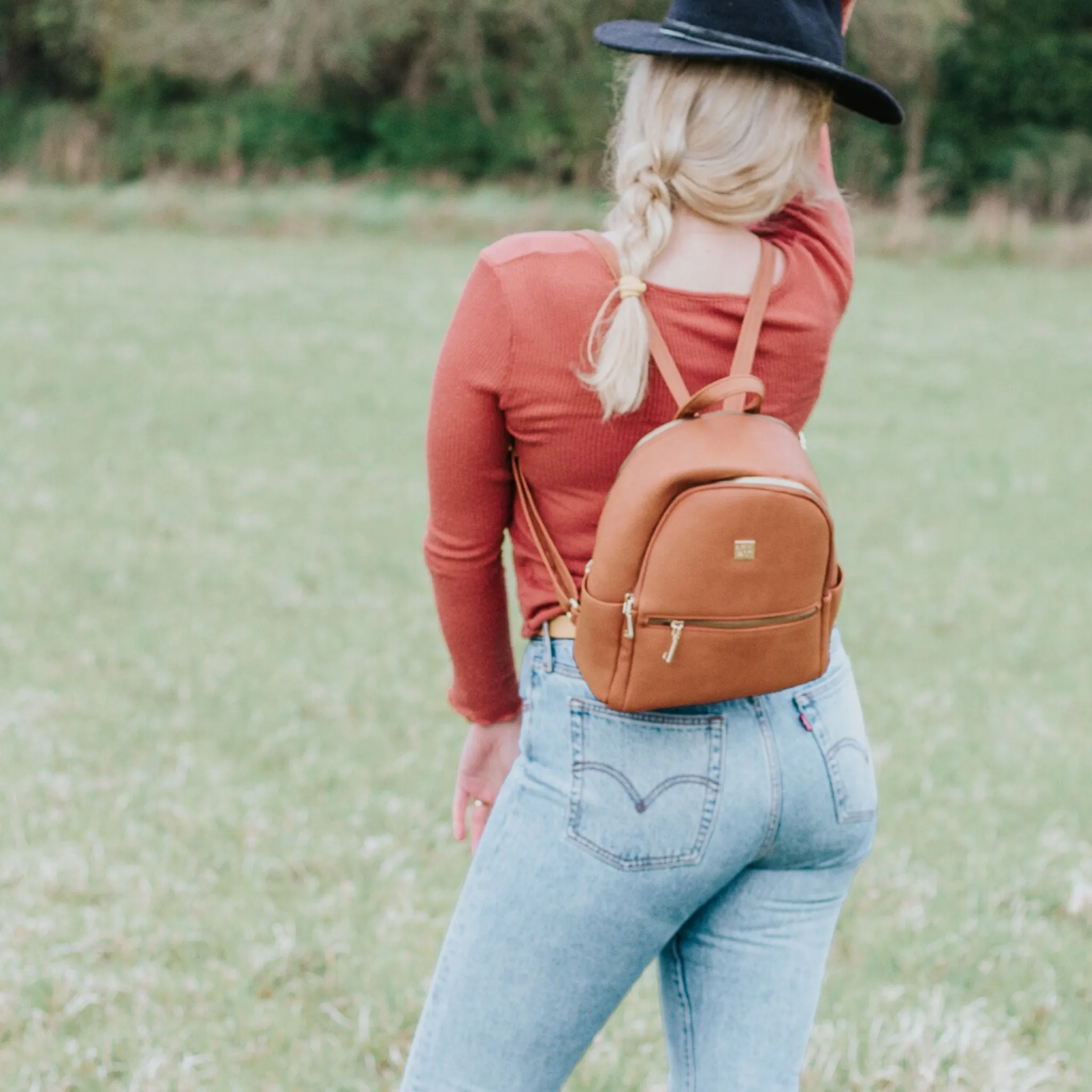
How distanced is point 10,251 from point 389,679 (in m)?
13.9

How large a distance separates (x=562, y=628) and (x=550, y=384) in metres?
0.31

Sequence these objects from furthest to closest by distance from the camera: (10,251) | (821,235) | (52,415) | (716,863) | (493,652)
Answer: (10,251) → (52,415) → (493,652) → (821,235) → (716,863)

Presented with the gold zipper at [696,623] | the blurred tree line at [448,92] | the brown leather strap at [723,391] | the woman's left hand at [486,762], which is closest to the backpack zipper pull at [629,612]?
the gold zipper at [696,623]

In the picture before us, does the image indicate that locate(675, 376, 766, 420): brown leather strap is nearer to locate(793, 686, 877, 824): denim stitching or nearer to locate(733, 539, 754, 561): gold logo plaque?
locate(733, 539, 754, 561): gold logo plaque

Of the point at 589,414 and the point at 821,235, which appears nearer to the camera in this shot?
the point at 589,414

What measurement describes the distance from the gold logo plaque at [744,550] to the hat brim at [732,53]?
0.51m

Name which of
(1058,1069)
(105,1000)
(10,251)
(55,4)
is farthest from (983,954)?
(55,4)

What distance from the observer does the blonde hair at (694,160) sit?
5.17ft

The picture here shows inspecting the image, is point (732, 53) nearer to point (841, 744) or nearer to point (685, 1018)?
point (841, 744)

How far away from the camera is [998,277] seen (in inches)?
739

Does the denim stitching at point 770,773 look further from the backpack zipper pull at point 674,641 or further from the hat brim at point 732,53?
the hat brim at point 732,53

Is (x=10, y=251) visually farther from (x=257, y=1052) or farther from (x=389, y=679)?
(x=257, y=1052)

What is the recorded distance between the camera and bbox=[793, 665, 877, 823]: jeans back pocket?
168 centimetres

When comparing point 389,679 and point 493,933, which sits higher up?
point 493,933
